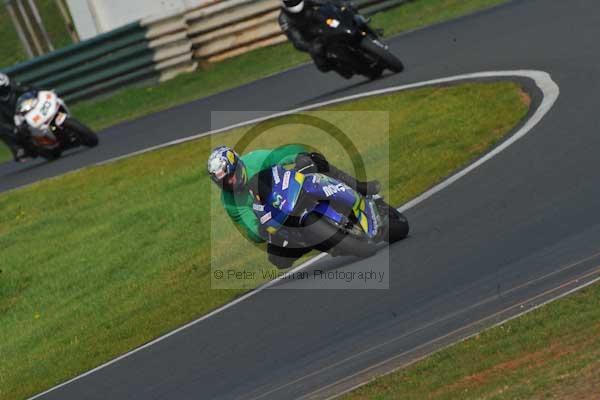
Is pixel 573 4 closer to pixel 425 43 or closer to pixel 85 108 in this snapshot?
pixel 425 43

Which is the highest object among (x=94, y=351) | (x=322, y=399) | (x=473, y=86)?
(x=322, y=399)

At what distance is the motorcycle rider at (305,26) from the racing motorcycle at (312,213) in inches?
318

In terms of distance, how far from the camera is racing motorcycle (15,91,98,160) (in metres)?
20.5

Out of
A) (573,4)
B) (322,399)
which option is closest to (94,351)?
(322,399)

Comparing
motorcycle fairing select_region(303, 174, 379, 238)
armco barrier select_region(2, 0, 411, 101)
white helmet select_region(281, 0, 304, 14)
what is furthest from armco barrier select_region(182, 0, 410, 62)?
motorcycle fairing select_region(303, 174, 379, 238)

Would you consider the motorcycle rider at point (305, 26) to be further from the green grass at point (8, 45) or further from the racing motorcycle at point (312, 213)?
the green grass at point (8, 45)

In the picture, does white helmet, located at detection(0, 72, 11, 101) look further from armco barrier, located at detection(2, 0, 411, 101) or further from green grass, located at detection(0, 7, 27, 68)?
green grass, located at detection(0, 7, 27, 68)

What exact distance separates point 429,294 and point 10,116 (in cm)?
1333

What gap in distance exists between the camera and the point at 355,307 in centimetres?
967

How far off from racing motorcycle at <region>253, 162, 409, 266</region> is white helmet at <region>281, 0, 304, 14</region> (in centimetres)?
810

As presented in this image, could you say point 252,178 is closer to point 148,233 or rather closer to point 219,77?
point 148,233

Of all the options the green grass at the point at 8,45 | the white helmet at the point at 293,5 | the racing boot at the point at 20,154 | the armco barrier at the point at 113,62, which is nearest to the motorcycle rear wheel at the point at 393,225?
the white helmet at the point at 293,5

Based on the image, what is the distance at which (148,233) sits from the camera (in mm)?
15164

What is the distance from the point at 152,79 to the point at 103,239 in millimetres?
9431
